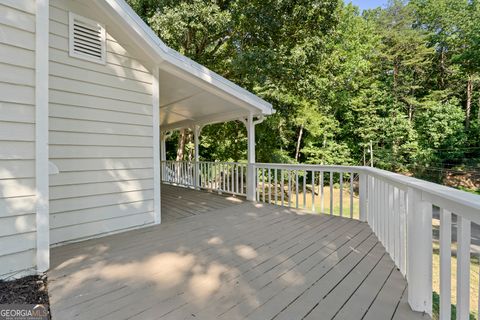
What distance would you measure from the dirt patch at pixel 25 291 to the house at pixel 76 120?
12 centimetres

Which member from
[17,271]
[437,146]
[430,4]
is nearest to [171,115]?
[17,271]

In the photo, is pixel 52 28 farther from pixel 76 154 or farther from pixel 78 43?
pixel 76 154

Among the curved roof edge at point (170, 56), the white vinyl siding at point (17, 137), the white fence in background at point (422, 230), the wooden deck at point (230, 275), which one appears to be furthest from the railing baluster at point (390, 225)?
the white vinyl siding at point (17, 137)

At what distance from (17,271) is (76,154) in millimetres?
1387

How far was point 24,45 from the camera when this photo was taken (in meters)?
2.34

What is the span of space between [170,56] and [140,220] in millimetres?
2461

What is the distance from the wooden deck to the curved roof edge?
2475 mm

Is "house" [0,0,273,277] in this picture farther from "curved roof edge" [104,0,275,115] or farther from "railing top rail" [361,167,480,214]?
"railing top rail" [361,167,480,214]

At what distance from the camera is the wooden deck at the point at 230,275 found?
183cm

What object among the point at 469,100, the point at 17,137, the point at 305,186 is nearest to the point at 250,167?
the point at 305,186

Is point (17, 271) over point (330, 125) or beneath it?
beneath

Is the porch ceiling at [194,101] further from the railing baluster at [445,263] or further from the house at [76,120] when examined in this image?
the railing baluster at [445,263]

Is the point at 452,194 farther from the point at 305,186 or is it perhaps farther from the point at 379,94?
the point at 379,94

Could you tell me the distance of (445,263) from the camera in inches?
57.6
